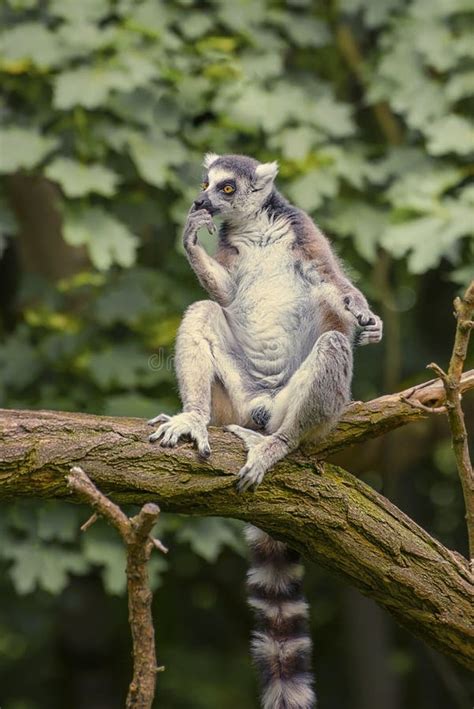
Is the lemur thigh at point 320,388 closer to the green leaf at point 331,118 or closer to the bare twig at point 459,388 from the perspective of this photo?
the bare twig at point 459,388

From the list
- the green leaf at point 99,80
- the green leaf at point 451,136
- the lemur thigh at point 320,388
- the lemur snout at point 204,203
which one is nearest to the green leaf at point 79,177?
the green leaf at point 99,80

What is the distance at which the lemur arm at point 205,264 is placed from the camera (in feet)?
12.8

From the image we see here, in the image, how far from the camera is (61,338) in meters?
5.75

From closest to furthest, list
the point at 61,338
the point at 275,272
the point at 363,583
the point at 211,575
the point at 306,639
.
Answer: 1. the point at 363,583
2. the point at 306,639
3. the point at 275,272
4. the point at 61,338
5. the point at 211,575

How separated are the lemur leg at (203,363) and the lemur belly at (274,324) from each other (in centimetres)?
8

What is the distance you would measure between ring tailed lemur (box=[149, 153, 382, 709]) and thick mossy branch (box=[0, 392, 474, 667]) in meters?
0.07

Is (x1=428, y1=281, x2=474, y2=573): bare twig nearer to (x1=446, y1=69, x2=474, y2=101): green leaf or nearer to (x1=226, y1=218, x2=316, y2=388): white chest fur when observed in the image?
(x1=226, y1=218, x2=316, y2=388): white chest fur

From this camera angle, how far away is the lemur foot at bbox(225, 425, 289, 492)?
3203 mm

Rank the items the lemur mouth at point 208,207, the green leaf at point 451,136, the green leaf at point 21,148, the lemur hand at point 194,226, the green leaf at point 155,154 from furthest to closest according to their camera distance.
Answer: the green leaf at point 451,136
the green leaf at point 155,154
the green leaf at point 21,148
the lemur mouth at point 208,207
the lemur hand at point 194,226

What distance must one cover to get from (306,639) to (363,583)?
39 cm

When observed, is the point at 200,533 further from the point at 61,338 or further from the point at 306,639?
the point at 306,639

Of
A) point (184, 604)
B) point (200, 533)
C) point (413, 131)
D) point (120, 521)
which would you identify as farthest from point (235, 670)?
point (120, 521)

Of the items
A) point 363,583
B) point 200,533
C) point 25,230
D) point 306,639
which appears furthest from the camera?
point 25,230

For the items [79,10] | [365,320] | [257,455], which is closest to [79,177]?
[79,10]
